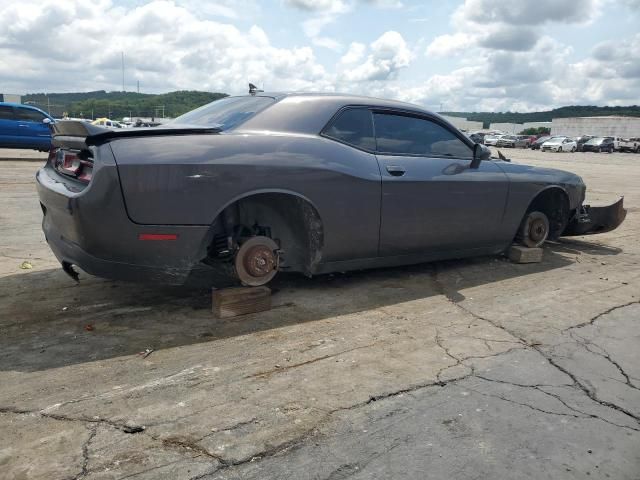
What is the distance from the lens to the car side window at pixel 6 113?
15.4 meters

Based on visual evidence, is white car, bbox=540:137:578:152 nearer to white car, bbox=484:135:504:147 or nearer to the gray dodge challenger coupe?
white car, bbox=484:135:504:147

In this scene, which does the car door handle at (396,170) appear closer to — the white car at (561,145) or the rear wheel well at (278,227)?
the rear wheel well at (278,227)

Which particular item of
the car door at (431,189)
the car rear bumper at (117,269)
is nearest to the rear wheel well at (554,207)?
the car door at (431,189)

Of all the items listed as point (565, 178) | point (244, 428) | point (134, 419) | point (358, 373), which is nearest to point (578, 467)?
point (358, 373)

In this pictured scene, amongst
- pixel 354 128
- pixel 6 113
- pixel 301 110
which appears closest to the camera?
pixel 301 110

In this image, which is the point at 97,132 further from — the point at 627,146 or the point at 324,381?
the point at 627,146

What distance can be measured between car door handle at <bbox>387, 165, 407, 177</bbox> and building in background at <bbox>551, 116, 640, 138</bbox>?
245ft

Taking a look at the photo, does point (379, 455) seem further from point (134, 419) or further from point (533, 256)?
point (533, 256)

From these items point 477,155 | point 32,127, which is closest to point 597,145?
point 32,127

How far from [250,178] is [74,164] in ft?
3.80

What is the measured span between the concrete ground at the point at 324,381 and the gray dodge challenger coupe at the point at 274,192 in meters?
0.40

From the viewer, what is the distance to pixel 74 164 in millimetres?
3338

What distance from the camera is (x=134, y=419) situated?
7.49 ft

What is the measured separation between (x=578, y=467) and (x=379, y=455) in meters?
0.81
